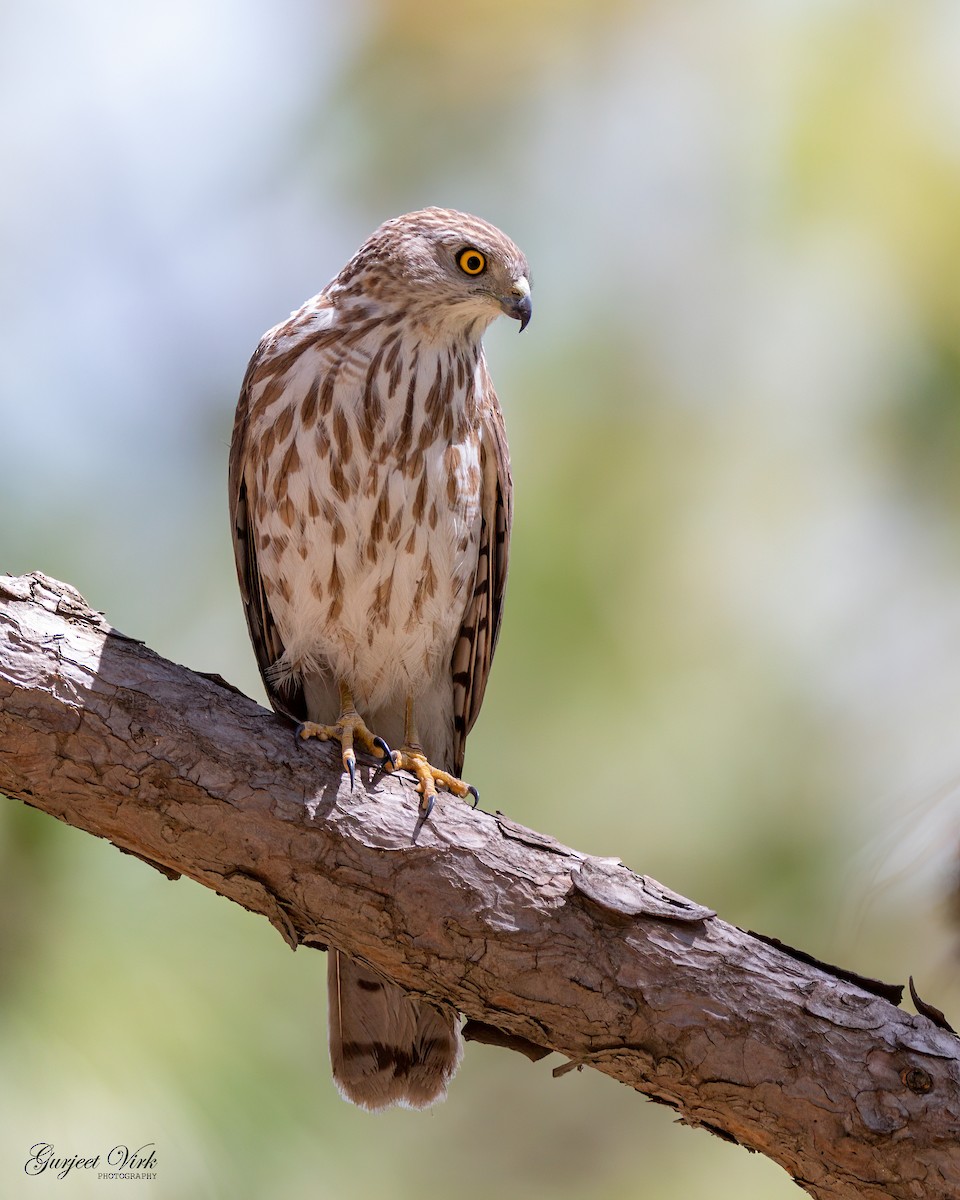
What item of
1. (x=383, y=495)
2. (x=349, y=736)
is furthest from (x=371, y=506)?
(x=349, y=736)

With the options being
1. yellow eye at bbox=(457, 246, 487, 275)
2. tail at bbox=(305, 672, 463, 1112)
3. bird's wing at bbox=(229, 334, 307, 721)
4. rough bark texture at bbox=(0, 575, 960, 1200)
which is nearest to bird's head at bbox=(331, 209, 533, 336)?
yellow eye at bbox=(457, 246, 487, 275)

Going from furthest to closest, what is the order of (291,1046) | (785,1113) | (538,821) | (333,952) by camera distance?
(538,821), (291,1046), (333,952), (785,1113)

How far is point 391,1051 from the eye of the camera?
3.24 m

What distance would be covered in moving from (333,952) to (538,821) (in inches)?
65.0

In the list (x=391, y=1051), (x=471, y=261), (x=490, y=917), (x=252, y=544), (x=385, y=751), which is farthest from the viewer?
(x=252, y=544)

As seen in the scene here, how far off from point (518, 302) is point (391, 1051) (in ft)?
7.22

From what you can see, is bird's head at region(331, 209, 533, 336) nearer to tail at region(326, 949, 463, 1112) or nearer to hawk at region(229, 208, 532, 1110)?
hawk at region(229, 208, 532, 1110)

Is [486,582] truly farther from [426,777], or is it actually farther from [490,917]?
[490,917]

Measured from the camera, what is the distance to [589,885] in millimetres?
2605

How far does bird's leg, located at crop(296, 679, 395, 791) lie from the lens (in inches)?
113

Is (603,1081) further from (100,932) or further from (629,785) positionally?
(100,932)

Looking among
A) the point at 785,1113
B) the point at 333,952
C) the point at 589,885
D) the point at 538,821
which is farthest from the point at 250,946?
the point at 785,1113

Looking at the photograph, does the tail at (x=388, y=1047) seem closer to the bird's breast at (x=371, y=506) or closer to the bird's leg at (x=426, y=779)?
the bird's leg at (x=426, y=779)

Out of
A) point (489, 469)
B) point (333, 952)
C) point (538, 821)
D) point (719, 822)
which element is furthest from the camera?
point (538, 821)
